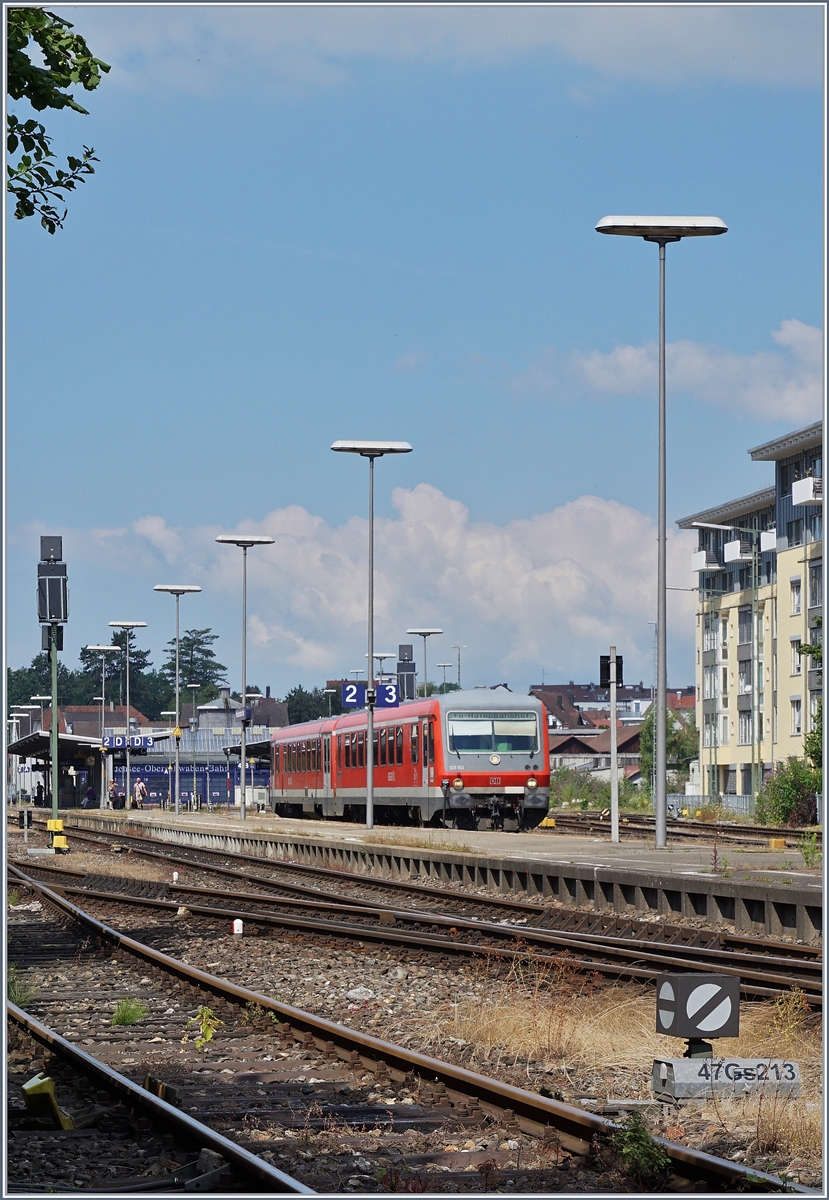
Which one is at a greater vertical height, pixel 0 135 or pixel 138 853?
pixel 0 135

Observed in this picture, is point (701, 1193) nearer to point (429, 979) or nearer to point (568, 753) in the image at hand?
point (429, 979)

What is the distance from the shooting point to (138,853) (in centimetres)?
3362

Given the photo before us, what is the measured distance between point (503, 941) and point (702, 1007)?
754 centimetres

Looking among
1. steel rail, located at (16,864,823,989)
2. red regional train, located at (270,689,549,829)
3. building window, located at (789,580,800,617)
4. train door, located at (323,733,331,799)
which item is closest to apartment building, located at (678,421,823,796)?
building window, located at (789,580,800,617)

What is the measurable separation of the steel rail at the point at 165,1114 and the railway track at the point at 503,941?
4342 millimetres

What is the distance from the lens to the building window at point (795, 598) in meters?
73.6

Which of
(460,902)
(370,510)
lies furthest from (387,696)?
(460,902)

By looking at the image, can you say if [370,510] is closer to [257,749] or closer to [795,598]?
[257,749]

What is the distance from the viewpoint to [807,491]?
67000 mm

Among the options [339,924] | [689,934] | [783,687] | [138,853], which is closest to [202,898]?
[339,924]

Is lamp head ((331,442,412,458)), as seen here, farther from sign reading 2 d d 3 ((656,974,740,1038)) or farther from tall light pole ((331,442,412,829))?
sign reading 2 d d 3 ((656,974,740,1038))

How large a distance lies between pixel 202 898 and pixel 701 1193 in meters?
16.3

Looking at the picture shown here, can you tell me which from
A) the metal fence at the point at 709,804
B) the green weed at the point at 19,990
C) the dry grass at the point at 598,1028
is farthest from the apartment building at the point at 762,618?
the dry grass at the point at 598,1028

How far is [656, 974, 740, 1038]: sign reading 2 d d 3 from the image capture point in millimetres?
8500
